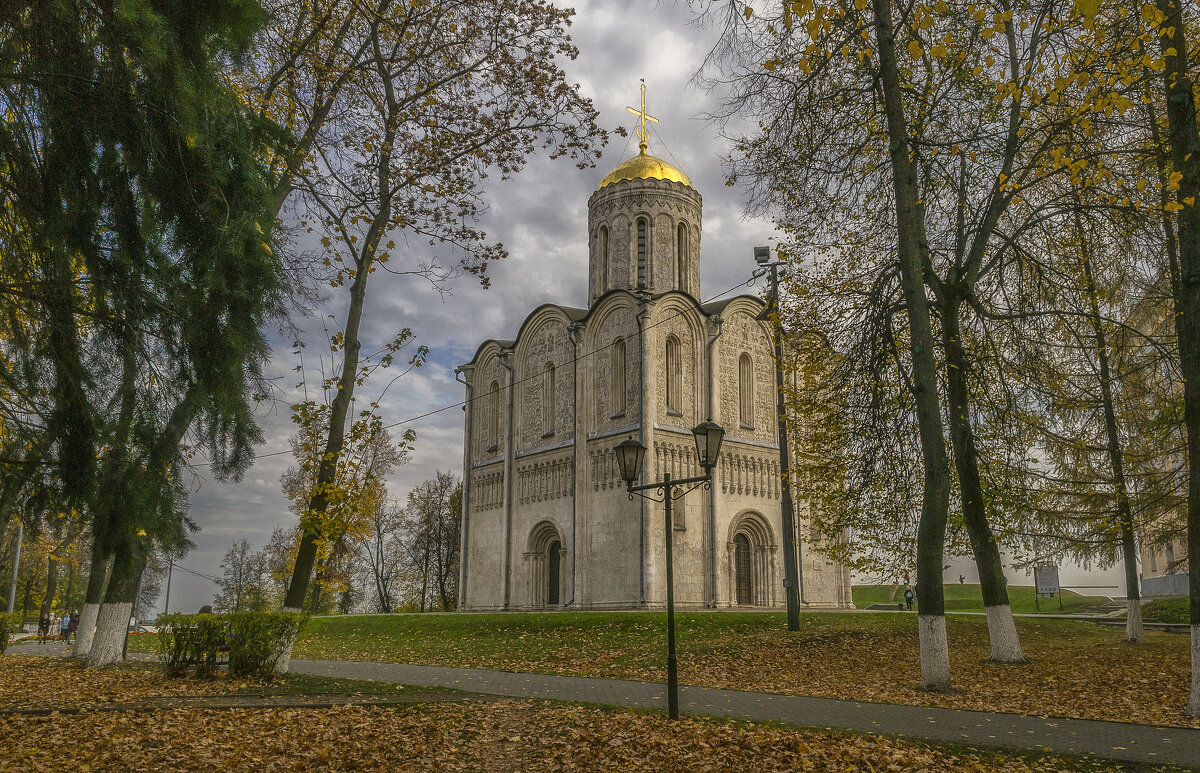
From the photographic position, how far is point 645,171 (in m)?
32.4

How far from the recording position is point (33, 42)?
5625 millimetres

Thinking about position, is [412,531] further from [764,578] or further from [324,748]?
[324,748]

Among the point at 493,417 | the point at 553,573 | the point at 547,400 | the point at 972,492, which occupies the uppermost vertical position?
the point at 547,400

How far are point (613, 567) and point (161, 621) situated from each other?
16.6 m

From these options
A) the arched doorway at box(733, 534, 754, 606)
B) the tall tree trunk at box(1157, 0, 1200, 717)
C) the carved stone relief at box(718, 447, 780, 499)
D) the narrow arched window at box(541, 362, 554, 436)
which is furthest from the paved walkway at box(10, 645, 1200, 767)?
the narrow arched window at box(541, 362, 554, 436)

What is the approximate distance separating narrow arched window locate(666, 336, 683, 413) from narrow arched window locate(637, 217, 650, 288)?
415cm

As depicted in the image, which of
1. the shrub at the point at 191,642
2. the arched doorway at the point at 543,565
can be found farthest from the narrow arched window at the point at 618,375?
the shrub at the point at 191,642

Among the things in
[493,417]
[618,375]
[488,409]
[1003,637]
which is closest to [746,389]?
[618,375]

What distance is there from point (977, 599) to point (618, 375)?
2601cm

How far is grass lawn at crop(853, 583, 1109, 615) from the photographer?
102 feet

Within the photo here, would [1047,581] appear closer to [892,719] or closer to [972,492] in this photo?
[972,492]

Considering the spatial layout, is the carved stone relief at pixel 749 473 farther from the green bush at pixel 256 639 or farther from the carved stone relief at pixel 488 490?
the green bush at pixel 256 639

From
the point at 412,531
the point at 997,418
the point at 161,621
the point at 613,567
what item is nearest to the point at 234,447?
the point at 161,621

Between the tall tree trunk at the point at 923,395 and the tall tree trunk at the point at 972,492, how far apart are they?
1.64m
